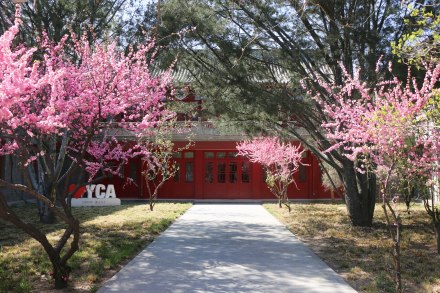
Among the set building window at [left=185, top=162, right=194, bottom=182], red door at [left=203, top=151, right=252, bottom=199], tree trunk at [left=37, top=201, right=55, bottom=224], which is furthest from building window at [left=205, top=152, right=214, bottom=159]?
tree trunk at [left=37, top=201, right=55, bottom=224]

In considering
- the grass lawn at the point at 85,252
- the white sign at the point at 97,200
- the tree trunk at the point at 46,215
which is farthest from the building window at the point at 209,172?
the tree trunk at the point at 46,215

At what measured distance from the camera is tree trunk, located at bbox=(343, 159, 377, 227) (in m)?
12.1

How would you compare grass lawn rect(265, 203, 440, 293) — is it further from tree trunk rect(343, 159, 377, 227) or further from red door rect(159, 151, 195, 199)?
red door rect(159, 151, 195, 199)

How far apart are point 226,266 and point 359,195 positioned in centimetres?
646

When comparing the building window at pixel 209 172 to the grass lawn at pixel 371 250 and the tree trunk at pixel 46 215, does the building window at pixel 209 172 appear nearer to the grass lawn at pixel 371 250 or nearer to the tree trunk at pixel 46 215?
the grass lawn at pixel 371 250

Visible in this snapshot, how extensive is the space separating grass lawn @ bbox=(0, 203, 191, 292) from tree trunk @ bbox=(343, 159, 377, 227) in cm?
527

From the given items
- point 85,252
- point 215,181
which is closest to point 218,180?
point 215,181

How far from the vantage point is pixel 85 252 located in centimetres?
820

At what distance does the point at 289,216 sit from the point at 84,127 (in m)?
9.96

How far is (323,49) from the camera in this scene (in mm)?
10594

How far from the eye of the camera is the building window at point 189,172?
A: 24328mm

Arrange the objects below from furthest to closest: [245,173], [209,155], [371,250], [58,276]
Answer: [209,155]
[245,173]
[371,250]
[58,276]

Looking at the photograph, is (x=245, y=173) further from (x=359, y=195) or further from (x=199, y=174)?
(x=359, y=195)

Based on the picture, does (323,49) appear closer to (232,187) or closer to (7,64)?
(7,64)
